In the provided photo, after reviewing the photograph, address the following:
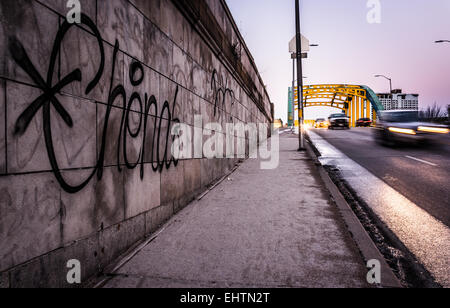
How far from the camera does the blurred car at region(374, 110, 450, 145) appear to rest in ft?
Answer: 40.4

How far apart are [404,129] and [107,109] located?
44.2 feet

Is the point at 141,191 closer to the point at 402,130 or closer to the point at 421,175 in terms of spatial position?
the point at 421,175

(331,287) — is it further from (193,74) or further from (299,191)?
(193,74)

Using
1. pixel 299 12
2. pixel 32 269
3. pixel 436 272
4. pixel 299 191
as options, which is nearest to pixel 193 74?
pixel 299 191

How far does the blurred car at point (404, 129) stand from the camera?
12312 millimetres

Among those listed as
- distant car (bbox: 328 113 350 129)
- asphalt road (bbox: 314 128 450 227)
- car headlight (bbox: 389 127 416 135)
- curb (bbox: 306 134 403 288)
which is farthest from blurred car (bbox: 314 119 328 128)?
curb (bbox: 306 134 403 288)

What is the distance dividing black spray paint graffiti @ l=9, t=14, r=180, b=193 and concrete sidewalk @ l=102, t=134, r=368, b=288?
97 centimetres

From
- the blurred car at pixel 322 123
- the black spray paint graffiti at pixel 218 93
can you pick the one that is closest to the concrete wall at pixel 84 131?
the black spray paint graffiti at pixel 218 93

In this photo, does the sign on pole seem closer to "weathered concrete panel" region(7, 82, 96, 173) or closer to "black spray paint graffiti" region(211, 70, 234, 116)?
"black spray paint graffiti" region(211, 70, 234, 116)

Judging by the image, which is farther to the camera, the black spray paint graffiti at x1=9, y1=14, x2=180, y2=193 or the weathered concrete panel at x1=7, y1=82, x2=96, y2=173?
the black spray paint graffiti at x1=9, y1=14, x2=180, y2=193

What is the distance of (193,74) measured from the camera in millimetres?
5617

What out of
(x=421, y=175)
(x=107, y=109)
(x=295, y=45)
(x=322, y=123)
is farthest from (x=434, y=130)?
(x=322, y=123)

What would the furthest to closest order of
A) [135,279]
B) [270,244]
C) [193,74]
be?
[193,74], [270,244], [135,279]
